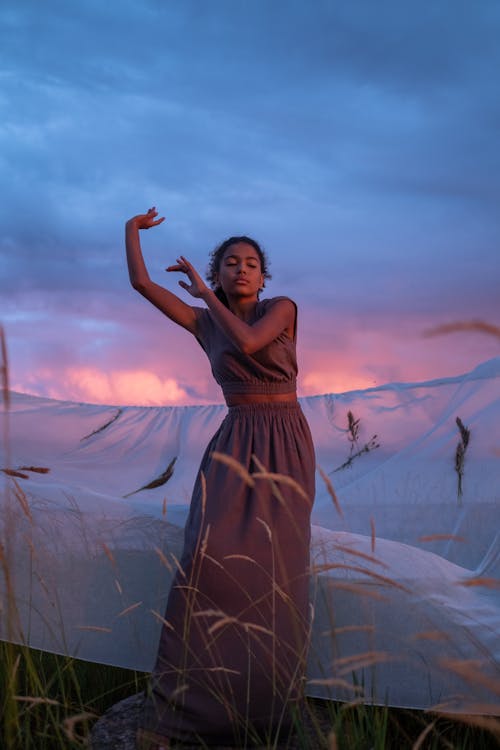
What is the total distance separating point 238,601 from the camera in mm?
1882

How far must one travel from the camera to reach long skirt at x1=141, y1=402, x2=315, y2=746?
1.77 metres

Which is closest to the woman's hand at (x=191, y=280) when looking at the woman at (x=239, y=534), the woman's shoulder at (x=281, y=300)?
the woman at (x=239, y=534)

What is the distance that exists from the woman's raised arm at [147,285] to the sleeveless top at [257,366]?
14cm

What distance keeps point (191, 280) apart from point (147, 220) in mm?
388

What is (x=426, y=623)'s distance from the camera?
2.04m

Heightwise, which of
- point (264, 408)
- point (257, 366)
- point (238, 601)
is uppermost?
point (257, 366)

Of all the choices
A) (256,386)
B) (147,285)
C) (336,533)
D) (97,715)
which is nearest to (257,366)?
(256,386)

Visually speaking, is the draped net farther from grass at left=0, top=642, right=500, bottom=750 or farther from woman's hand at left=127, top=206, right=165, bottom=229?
woman's hand at left=127, top=206, right=165, bottom=229

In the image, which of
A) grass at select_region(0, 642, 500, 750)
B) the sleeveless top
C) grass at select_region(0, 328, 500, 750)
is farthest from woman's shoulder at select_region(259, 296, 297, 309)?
grass at select_region(0, 642, 500, 750)

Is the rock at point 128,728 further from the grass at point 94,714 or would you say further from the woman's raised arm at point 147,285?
the woman's raised arm at point 147,285

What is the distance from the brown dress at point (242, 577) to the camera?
1.77 metres

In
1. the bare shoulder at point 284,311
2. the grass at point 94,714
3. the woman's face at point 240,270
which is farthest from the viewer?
the woman's face at point 240,270

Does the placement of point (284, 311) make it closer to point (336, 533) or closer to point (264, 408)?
point (264, 408)

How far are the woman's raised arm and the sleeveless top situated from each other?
136 mm
